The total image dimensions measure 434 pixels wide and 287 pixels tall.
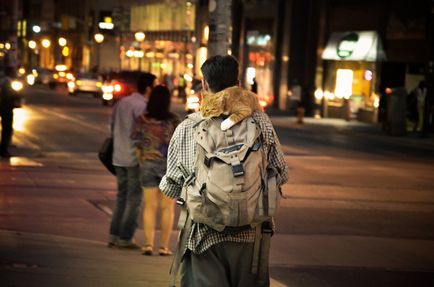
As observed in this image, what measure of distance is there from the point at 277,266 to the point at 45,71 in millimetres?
67890

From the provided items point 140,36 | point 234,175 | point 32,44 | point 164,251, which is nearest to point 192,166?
point 234,175

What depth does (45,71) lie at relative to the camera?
251 feet

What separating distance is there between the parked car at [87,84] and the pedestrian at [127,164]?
159 feet

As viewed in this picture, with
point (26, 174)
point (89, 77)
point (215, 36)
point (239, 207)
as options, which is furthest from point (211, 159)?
point (89, 77)

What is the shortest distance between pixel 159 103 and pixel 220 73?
474 cm

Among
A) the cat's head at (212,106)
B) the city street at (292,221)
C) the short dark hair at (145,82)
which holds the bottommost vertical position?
the city street at (292,221)

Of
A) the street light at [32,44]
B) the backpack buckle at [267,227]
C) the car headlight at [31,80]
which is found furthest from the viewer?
the street light at [32,44]

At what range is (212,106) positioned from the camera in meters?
5.45

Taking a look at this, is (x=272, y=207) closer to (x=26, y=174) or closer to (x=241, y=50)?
(x=26, y=174)

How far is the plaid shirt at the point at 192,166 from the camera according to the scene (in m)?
5.45

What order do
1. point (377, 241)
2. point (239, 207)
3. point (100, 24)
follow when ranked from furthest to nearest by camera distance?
1. point (100, 24)
2. point (377, 241)
3. point (239, 207)

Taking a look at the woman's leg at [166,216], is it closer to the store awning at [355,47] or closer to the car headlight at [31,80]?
the store awning at [355,47]

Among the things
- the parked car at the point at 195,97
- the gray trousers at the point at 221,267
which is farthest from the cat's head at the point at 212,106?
the gray trousers at the point at 221,267

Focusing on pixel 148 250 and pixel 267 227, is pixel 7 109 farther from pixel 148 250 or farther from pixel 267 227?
pixel 267 227
